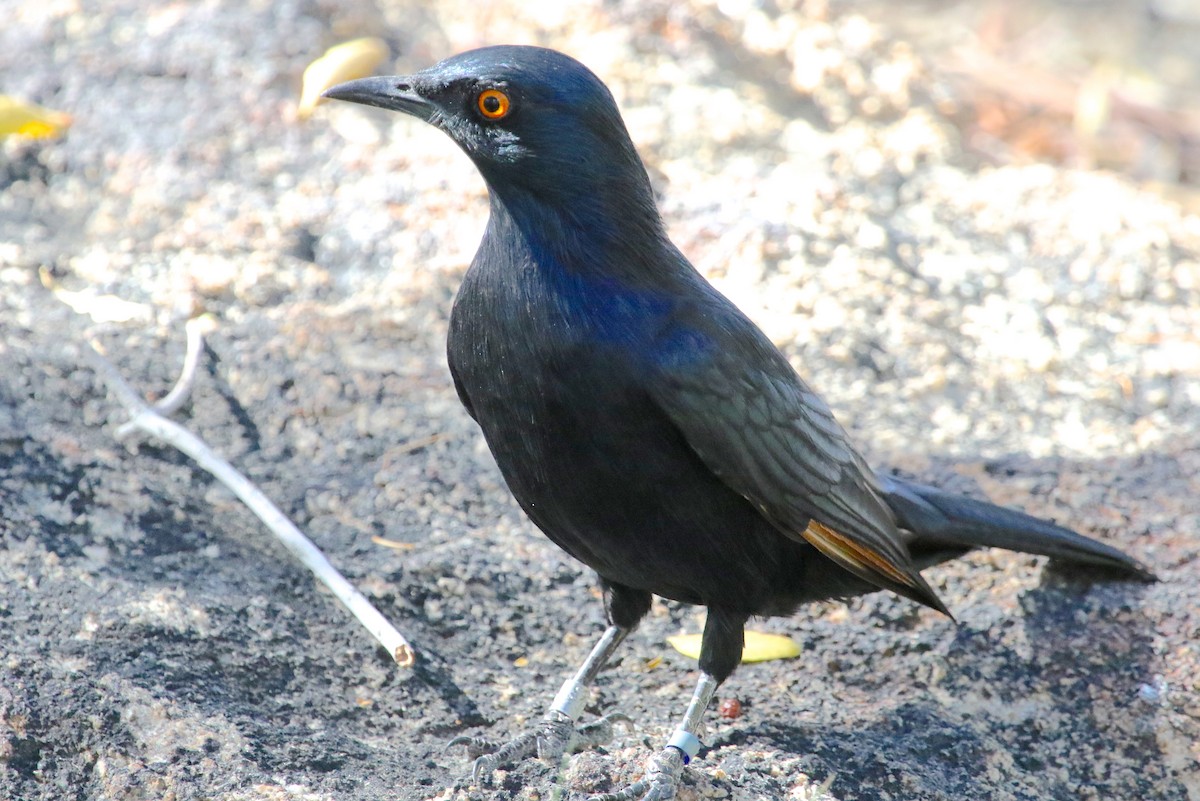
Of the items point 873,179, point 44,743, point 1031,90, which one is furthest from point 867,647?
point 1031,90

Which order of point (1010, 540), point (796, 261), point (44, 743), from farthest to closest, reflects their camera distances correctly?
point (796, 261), point (1010, 540), point (44, 743)

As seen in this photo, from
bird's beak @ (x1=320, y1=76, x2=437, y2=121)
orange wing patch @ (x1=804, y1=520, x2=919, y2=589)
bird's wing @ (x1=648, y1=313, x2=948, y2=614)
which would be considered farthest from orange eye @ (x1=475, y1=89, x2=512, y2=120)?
orange wing patch @ (x1=804, y1=520, x2=919, y2=589)

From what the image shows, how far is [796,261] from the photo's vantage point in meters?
5.32

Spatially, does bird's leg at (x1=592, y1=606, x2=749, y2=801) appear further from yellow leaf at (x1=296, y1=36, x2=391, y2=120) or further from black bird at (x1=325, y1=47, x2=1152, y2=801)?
yellow leaf at (x1=296, y1=36, x2=391, y2=120)

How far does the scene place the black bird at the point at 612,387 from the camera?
3082mm

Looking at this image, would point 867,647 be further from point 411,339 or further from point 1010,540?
point 411,339

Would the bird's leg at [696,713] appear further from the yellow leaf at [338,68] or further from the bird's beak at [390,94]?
the yellow leaf at [338,68]

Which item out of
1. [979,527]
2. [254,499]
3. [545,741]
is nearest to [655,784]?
[545,741]

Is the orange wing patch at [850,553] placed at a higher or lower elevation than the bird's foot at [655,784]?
higher

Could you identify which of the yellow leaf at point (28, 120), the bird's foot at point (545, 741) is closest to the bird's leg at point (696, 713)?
the bird's foot at point (545, 741)

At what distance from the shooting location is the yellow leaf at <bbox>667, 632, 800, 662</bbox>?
3.88 meters

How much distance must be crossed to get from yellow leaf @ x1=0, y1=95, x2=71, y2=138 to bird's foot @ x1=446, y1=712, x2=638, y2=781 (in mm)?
3477

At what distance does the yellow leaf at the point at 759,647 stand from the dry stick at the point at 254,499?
33.1 inches

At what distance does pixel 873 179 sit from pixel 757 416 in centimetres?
319
